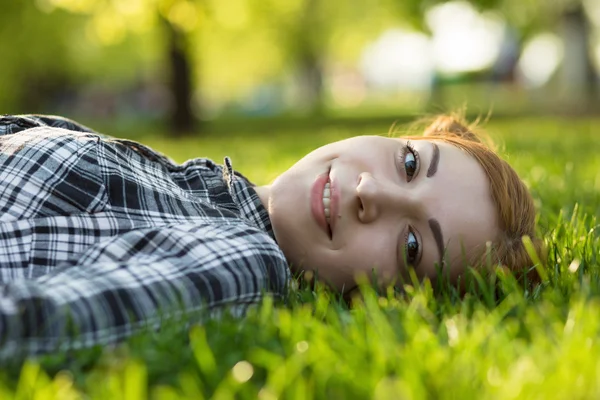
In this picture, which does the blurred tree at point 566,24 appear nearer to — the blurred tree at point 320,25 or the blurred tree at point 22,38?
the blurred tree at point 320,25

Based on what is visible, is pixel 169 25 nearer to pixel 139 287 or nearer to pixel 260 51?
pixel 139 287

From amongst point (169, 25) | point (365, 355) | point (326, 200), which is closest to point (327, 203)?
point (326, 200)

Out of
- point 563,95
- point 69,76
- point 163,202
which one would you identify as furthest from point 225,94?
point 163,202

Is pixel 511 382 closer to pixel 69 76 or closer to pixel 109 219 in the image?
pixel 109 219

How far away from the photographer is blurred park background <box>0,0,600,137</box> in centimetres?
1578

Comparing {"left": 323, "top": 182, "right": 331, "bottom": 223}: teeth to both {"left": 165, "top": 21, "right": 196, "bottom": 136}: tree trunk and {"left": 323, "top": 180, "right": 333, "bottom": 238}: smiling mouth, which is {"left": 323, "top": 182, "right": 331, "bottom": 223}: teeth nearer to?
{"left": 323, "top": 180, "right": 333, "bottom": 238}: smiling mouth

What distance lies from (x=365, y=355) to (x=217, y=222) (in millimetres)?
1054

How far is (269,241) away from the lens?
2416mm

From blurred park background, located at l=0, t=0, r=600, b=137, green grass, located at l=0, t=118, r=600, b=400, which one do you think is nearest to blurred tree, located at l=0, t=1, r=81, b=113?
blurred park background, located at l=0, t=0, r=600, b=137

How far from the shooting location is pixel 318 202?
2658 millimetres

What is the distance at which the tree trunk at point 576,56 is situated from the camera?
811 inches

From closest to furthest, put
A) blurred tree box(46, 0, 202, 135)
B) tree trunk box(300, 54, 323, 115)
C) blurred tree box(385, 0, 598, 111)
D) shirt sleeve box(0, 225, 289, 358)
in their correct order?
shirt sleeve box(0, 225, 289, 358)
blurred tree box(46, 0, 202, 135)
blurred tree box(385, 0, 598, 111)
tree trunk box(300, 54, 323, 115)

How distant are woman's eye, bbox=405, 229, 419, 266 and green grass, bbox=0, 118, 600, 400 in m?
0.32

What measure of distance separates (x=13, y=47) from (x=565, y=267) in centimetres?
1838
